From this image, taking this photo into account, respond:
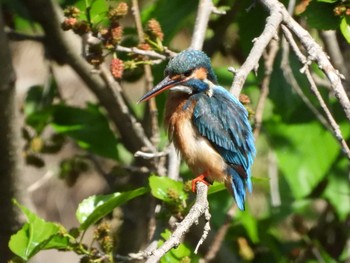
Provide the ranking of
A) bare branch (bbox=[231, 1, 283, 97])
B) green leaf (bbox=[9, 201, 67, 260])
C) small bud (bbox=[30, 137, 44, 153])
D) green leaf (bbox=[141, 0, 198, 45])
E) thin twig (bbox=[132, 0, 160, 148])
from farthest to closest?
small bud (bbox=[30, 137, 44, 153]), green leaf (bbox=[141, 0, 198, 45]), thin twig (bbox=[132, 0, 160, 148]), green leaf (bbox=[9, 201, 67, 260]), bare branch (bbox=[231, 1, 283, 97])

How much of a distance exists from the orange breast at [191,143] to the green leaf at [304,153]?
70 centimetres

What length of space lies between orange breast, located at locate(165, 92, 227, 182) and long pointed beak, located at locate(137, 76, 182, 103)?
11 centimetres

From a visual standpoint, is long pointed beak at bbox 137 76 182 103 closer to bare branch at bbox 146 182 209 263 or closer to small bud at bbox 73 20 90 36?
small bud at bbox 73 20 90 36

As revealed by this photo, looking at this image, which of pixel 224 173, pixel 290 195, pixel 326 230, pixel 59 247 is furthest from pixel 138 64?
pixel 326 230

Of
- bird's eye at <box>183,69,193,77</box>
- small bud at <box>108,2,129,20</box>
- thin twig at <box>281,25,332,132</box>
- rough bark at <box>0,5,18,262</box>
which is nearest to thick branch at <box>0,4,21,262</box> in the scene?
rough bark at <box>0,5,18,262</box>

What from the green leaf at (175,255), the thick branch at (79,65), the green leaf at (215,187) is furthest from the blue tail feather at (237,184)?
the thick branch at (79,65)

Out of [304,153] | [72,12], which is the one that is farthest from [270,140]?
[72,12]

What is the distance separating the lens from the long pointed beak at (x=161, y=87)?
3.31 metres

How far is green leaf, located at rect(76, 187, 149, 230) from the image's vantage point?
10.4ft

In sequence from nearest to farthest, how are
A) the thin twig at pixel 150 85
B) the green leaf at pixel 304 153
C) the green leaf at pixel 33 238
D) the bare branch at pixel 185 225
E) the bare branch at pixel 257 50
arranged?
the bare branch at pixel 185 225 < the bare branch at pixel 257 50 < the green leaf at pixel 33 238 < the thin twig at pixel 150 85 < the green leaf at pixel 304 153

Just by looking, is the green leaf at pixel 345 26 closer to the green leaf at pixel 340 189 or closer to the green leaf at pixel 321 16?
the green leaf at pixel 321 16

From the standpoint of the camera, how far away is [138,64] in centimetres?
343

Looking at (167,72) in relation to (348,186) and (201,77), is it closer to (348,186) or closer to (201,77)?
(201,77)

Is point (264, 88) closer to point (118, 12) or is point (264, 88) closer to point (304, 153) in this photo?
point (304, 153)
